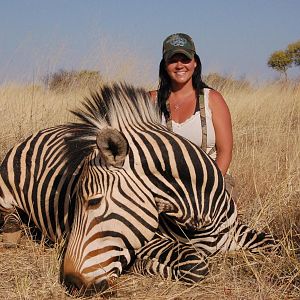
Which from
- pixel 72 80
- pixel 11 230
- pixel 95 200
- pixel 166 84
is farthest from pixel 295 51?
pixel 95 200

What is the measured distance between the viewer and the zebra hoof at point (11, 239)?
3.32 meters

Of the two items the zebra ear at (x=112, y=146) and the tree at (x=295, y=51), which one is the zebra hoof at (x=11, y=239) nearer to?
the zebra ear at (x=112, y=146)

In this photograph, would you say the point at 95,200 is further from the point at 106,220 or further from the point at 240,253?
the point at 240,253

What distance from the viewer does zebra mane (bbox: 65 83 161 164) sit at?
8.16ft

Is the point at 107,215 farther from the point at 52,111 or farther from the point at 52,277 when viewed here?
the point at 52,111

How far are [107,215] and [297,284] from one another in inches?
40.1

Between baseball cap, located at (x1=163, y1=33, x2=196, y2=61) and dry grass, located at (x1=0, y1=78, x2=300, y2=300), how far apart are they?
3.80 feet

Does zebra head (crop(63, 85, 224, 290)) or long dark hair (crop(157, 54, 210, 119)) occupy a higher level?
long dark hair (crop(157, 54, 210, 119))

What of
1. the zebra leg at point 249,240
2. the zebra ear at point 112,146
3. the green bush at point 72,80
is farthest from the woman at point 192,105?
the green bush at point 72,80

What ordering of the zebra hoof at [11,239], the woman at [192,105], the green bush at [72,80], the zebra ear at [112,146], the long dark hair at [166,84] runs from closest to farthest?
the zebra ear at [112,146], the zebra hoof at [11,239], the woman at [192,105], the long dark hair at [166,84], the green bush at [72,80]

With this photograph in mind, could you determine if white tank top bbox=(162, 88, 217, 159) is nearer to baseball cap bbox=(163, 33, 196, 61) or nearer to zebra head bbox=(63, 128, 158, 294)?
baseball cap bbox=(163, 33, 196, 61)

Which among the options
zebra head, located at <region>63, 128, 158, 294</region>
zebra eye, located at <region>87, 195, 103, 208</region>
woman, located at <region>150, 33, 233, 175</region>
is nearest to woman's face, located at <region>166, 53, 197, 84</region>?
woman, located at <region>150, 33, 233, 175</region>

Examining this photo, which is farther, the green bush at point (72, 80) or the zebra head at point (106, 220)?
the green bush at point (72, 80)

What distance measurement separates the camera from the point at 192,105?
3592mm
